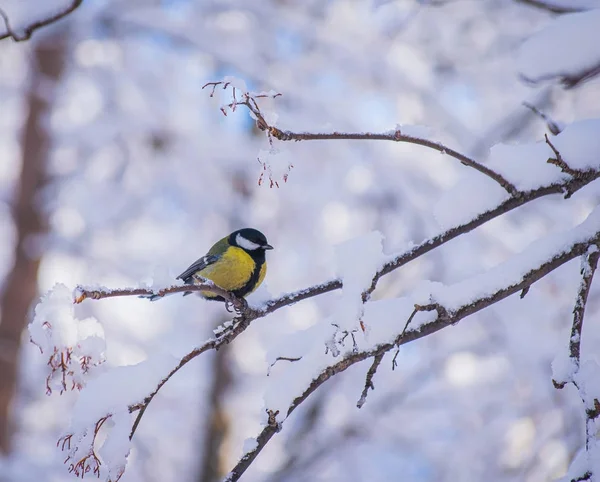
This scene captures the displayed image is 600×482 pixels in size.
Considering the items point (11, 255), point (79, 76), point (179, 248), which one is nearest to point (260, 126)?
point (179, 248)

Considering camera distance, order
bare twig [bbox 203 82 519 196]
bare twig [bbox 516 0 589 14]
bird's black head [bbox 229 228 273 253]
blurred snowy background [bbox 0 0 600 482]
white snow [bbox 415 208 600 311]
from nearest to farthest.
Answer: bare twig [bbox 203 82 519 196]
white snow [bbox 415 208 600 311]
bare twig [bbox 516 0 589 14]
bird's black head [bbox 229 228 273 253]
blurred snowy background [bbox 0 0 600 482]

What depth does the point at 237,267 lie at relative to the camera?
10.3 ft

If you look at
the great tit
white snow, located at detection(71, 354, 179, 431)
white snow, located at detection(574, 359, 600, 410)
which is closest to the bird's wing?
the great tit

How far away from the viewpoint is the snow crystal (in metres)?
1.45

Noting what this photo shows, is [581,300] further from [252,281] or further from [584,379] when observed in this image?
[252,281]

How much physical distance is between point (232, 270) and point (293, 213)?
2.64 m

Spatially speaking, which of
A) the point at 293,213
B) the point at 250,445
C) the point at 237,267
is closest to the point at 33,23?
the point at 250,445

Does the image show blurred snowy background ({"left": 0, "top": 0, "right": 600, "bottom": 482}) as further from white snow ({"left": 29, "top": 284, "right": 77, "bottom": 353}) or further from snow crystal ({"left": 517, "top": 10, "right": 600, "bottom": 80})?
white snow ({"left": 29, "top": 284, "right": 77, "bottom": 353})

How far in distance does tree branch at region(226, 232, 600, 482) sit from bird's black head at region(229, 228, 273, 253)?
2082 millimetres

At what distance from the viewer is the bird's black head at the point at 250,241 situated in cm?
337

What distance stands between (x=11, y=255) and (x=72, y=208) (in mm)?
967

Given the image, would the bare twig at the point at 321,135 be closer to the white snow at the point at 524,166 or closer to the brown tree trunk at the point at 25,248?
the white snow at the point at 524,166

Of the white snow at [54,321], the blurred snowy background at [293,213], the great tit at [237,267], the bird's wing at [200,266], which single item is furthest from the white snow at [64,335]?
the blurred snowy background at [293,213]

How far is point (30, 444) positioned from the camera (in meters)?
6.75
